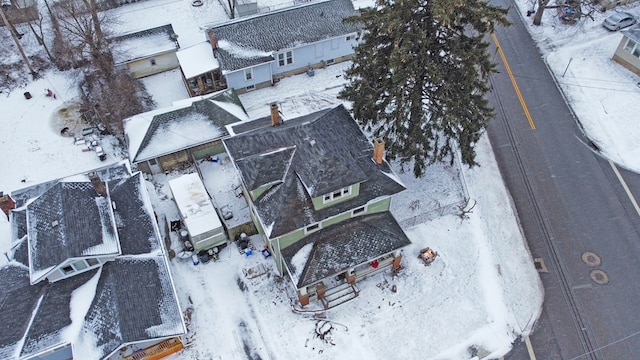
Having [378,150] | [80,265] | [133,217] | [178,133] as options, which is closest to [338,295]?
[378,150]

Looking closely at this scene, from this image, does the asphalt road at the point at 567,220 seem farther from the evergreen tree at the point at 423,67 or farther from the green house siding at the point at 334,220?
the green house siding at the point at 334,220

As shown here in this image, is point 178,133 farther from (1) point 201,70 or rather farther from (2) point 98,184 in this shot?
(2) point 98,184

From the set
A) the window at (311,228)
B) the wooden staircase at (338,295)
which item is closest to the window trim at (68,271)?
the window at (311,228)

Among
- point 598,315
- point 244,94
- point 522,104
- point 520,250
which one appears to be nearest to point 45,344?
point 244,94

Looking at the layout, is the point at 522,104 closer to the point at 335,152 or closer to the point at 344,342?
the point at 335,152

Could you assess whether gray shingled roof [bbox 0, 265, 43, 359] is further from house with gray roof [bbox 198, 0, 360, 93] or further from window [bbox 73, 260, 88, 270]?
house with gray roof [bbox 198, 0, 360, 93]
